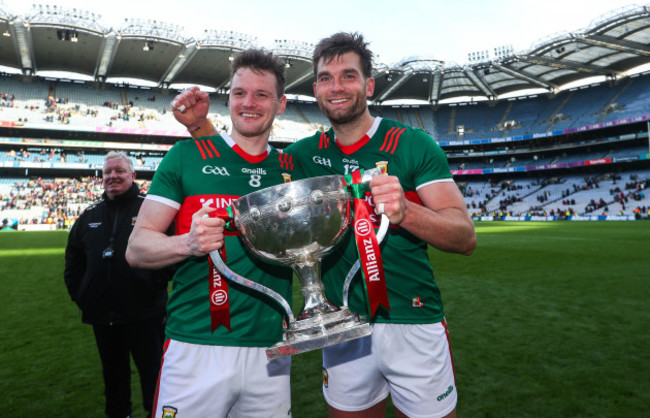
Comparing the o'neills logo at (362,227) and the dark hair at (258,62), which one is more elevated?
the dark hair at (258,62)

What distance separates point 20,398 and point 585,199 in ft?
136

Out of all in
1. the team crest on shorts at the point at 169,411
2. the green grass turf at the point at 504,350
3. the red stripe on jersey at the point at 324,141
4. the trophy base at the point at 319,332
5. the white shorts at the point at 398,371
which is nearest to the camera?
the trophy base at the point at 319,332

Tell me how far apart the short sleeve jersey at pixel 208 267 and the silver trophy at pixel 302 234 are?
0.95ft

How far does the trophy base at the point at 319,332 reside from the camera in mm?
1331

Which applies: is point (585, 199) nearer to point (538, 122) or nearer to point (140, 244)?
point (538, 122)

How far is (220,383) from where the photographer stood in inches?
66.0

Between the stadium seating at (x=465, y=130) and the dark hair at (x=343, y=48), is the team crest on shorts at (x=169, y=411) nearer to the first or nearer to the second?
the dark hair at (x=343, y=48)

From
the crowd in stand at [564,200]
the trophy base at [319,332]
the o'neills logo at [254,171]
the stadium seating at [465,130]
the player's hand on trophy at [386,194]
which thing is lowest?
the crowd in stand at [564,200]

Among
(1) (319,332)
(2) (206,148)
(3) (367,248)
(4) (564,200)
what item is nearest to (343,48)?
(2) (206,148)

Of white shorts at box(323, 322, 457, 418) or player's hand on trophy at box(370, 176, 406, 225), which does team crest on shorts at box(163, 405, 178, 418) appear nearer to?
white shorts at box(323, 322, 457, 418)

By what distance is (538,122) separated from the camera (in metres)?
46.0

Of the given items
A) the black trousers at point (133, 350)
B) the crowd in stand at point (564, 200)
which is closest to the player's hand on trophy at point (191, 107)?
the black trousers at point (133, 350)

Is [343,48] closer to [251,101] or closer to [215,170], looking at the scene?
[251,101]

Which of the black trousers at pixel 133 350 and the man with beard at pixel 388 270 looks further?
the black trousers at pixel 133 350
